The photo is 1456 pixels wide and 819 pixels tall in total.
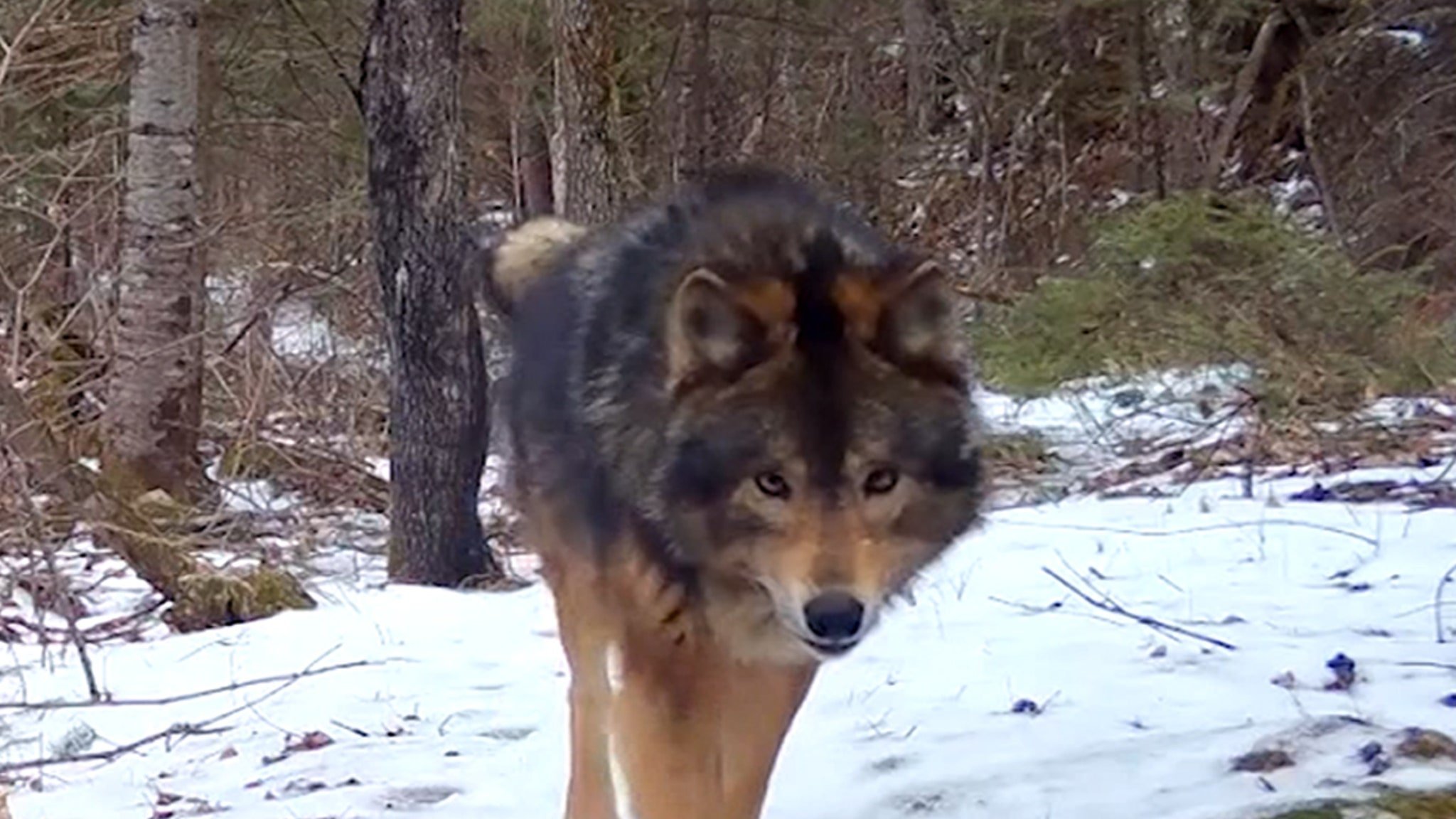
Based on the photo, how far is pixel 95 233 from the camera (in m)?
12.2

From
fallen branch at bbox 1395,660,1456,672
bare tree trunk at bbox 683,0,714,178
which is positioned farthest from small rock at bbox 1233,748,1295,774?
bare tree trunk at bbox 683,0,714,178

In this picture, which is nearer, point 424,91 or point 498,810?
point 498,810

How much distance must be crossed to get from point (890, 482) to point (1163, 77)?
15239 mm

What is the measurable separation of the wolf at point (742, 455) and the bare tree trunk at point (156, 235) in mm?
7485

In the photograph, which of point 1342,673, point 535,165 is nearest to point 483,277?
point 1342,673

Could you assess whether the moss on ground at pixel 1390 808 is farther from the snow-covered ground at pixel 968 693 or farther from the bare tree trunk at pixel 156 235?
the bare tree trunk at pixel 156 235

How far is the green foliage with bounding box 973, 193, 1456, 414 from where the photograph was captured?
9.30m

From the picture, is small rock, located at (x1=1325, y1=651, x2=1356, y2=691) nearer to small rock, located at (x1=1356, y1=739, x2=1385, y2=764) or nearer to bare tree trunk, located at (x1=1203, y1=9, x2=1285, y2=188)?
small rock, located at (x1=1356, y1=739, x2=1385, y2=764)

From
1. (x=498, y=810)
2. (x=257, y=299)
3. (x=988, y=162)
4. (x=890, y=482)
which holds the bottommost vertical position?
(x=498, y=810)

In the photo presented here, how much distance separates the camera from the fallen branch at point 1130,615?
19.6 feet

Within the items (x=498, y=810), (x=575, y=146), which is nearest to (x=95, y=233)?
(x=575, y=146)

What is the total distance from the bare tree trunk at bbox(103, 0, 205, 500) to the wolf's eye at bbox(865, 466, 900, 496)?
8.21m

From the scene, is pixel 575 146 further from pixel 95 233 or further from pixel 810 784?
pixel 810 784

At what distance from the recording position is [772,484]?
376cm
